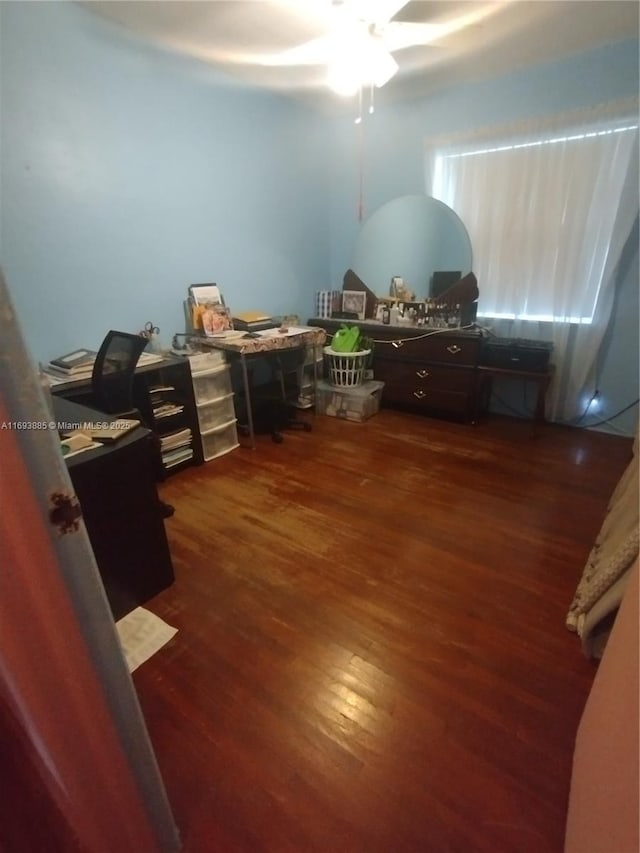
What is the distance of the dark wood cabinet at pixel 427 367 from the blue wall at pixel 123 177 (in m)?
1.23

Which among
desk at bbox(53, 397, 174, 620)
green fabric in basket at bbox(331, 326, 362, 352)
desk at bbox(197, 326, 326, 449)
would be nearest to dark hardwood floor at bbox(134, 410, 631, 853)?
desk at bbox(53, 397, 174, 620)

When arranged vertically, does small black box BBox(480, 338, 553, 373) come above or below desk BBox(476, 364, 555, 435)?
above

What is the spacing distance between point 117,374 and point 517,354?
2.63 meters

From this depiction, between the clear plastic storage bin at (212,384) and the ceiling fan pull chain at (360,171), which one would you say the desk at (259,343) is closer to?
the clear plastic storage bin at (212,384)

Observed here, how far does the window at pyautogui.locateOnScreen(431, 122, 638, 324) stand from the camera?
263cm

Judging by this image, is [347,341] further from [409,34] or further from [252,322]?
[409,34]

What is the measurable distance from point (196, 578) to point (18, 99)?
248 cm

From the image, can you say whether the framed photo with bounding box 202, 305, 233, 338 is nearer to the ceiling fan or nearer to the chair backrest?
the chair backrest

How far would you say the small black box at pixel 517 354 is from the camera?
2840mm

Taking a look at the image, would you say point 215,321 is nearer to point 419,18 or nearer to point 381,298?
point 381,298

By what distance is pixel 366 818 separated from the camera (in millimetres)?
969

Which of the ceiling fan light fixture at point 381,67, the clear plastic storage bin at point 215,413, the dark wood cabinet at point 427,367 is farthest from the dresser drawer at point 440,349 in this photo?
the ceiling fan light fixture at point 381,67

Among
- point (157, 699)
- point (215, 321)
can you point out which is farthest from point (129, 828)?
point (215, 321)

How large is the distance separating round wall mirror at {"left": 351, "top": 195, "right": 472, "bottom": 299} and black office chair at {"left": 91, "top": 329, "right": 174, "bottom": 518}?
2.37 meters
